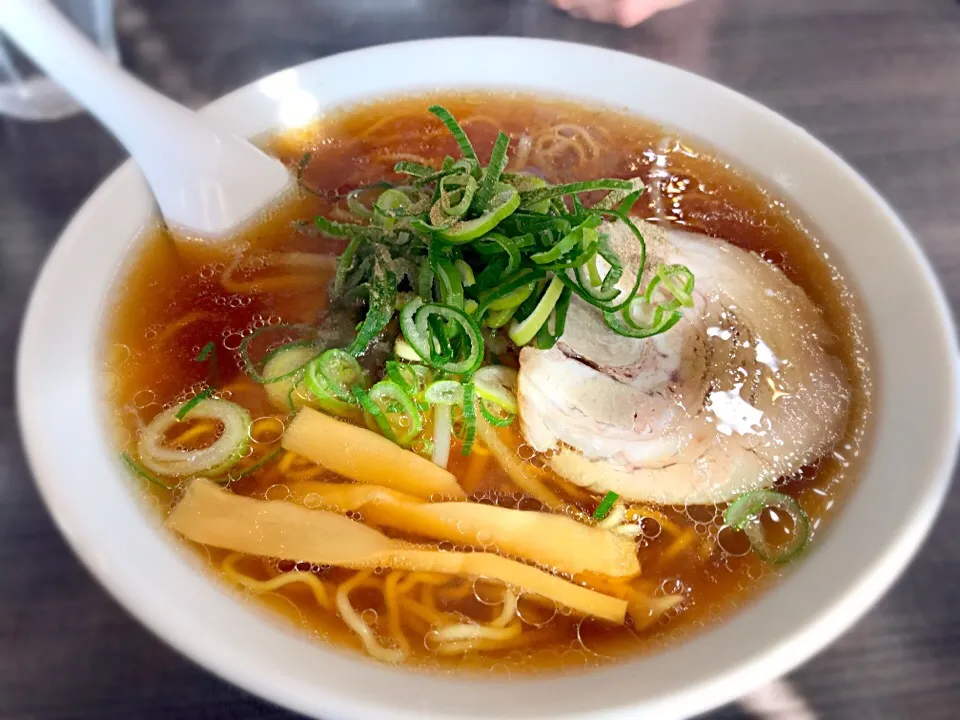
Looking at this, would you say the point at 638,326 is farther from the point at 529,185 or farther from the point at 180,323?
the point at 180,323

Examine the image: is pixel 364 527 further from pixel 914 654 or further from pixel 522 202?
pixel 914 654

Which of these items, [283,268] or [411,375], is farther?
[283,268]

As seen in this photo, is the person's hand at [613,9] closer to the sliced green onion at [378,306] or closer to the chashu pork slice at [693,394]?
the chashu pork slice at [693,394]

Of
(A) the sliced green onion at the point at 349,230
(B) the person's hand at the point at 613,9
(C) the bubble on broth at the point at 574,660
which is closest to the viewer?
(C) the bubble on broth at the point at 574,660

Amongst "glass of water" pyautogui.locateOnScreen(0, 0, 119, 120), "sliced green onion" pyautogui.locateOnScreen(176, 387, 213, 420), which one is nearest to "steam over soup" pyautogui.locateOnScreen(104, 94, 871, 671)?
"sliced green onion" pyautogui.locateOnScreen(176, 387, 213, 420)

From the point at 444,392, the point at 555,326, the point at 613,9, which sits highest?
the point at 613,9

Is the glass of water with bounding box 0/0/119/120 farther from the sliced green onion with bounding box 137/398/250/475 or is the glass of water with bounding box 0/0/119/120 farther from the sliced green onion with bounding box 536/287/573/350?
the sliced green onion with bounding box 536/287/573/350

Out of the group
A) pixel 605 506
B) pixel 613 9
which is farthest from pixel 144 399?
pixel 613 9

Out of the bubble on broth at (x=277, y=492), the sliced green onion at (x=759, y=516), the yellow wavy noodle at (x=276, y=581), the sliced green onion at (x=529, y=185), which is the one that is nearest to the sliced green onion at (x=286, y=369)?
the bubble on broth at (x=277, y=492)
